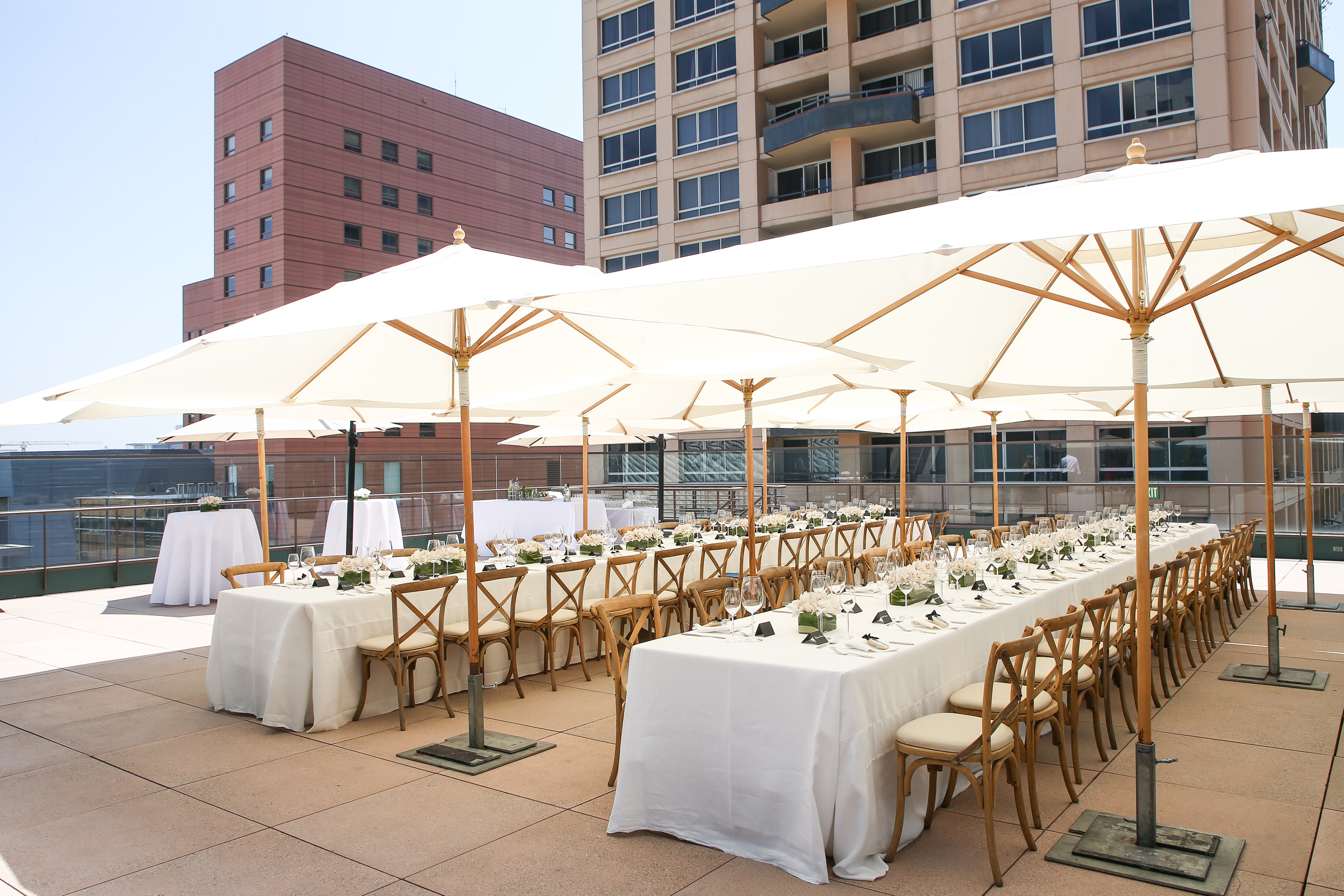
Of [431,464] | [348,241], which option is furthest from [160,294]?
[431,464]

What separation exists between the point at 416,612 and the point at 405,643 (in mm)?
414

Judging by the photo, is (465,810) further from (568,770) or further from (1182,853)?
(1182,853)

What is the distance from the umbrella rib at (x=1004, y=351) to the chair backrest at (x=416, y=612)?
4202 millimetres

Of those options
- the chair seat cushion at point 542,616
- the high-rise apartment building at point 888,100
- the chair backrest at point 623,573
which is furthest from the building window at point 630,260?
the chair seat cushion at point 542,616

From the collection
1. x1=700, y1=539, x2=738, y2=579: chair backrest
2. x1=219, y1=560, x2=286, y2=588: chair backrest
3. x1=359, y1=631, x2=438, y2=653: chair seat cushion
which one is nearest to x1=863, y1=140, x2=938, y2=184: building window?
x1=700, y1=539, x2=738, y2=579: chair backrest

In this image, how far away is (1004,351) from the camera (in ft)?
21.3

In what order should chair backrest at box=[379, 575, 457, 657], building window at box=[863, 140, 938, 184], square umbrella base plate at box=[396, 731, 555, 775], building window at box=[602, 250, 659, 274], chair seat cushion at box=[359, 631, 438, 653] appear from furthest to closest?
building window at box=[602, 250, 659, 274]
building window at box=[863, 140, 938, 184]
chair seat cushion at box=[359, 631, 438, 653]
chair backrest at box=[379, 575, 457, 657]
square umbrella base plate at box=[396, 731, 555, 775]

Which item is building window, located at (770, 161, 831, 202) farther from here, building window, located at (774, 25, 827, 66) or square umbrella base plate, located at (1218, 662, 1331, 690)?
square umbrella base plate, located at (1218, 662, 1331, 690)

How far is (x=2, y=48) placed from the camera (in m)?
32.5

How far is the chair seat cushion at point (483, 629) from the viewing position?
22.9 ft

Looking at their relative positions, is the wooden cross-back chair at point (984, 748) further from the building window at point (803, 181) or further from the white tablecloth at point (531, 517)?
the building window at point (803, 181)

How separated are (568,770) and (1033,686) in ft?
8.93

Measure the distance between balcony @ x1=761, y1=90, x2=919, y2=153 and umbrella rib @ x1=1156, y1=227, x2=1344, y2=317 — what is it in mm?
26674

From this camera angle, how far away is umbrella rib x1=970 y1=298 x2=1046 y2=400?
6020 millimetres
